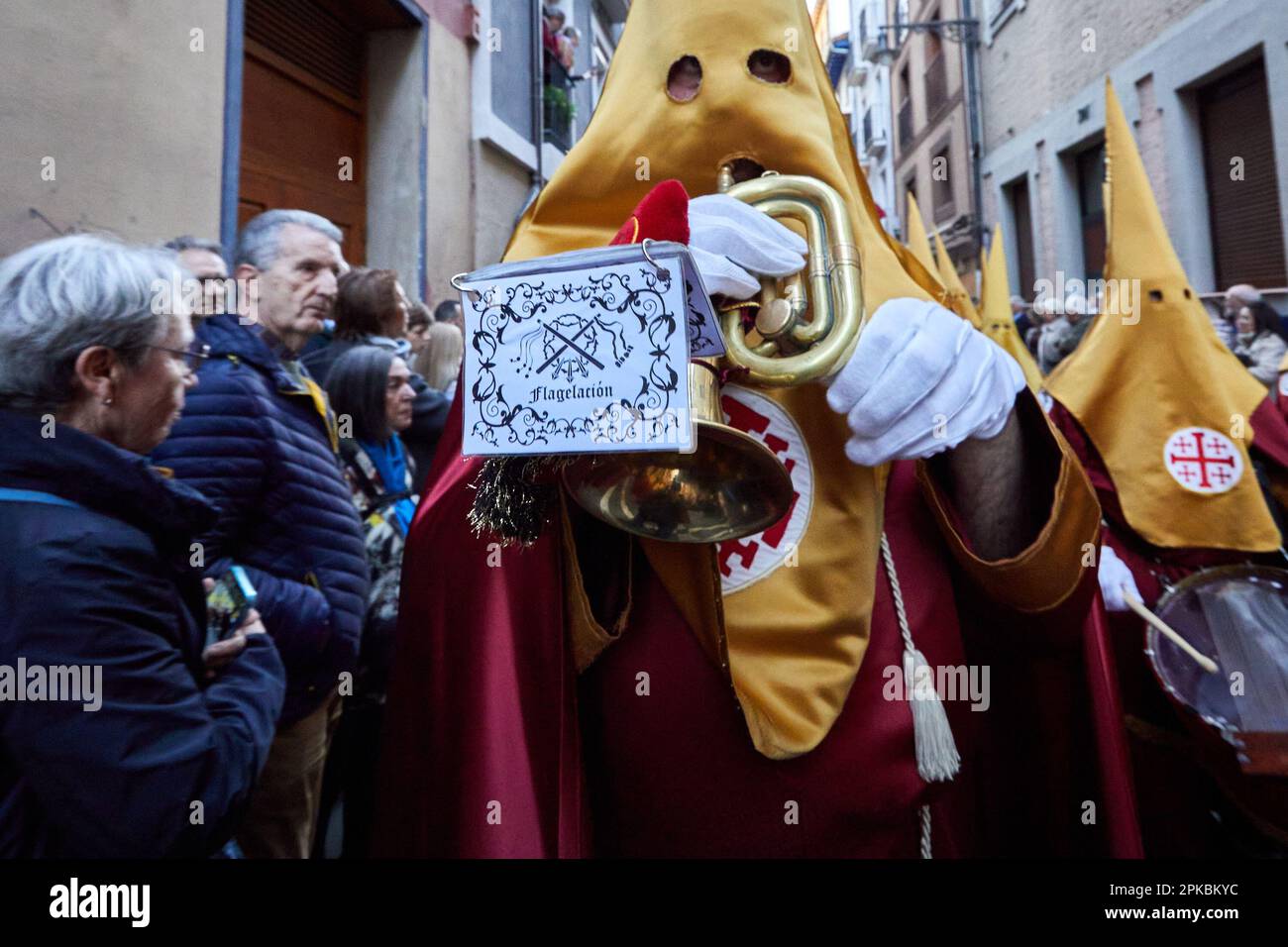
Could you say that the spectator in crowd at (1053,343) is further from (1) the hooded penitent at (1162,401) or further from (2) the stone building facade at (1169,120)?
(1) the hooded penitent at (1162,401)

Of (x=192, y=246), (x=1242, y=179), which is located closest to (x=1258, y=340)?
(x=1242, y=179)

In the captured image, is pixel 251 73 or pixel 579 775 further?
pixel 251 73

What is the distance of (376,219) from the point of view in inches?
277

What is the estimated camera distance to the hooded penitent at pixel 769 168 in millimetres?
1319

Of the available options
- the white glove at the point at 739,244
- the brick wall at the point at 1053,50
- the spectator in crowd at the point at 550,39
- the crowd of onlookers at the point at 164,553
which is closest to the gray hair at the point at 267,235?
the crowd of onlookers at the point at 164,553

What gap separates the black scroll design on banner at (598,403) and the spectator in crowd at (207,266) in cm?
162

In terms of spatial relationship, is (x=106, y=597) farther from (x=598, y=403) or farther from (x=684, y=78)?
(x=684, y=78)

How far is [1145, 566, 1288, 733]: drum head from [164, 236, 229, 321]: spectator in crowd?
253 cm

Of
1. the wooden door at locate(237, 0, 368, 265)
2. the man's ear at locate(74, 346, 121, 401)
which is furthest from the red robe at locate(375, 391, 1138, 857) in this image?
the wooden door at locate(237, 0, 368, 265)

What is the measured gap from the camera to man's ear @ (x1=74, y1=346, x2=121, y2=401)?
4.58 ft

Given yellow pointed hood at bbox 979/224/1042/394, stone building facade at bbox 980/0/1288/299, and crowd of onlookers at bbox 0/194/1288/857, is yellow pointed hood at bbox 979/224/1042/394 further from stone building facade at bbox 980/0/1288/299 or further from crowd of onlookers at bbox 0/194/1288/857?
stone building facade at bbox 980/0/1288/299
